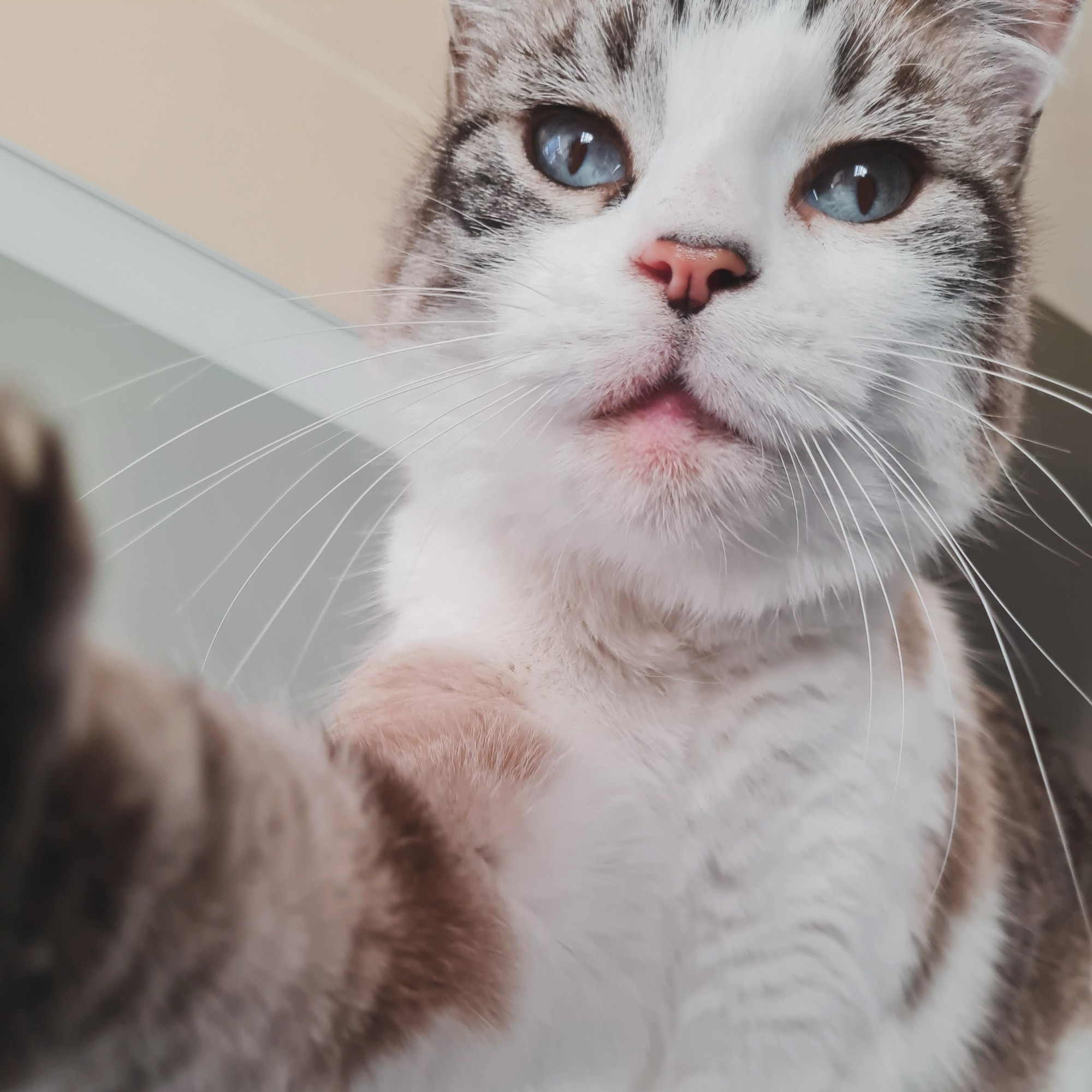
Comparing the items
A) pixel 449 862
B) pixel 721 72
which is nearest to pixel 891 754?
pixel 449 862

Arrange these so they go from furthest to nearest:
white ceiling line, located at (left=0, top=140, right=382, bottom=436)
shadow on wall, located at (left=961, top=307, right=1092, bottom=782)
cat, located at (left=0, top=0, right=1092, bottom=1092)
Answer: shadow on wall, located at (left=961, top=307, right=1092, bottom=782), white ceiling line, located at (left=0, top=140, right=382, bottom=436), cat, located at (left=0, top=0, right=1092, bottom=1092)

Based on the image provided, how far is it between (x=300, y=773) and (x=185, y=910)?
0.23 ft

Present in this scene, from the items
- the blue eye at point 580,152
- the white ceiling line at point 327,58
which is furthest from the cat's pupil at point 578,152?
the white ceiling line at point 327,58

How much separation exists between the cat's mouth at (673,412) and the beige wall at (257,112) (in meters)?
0.49

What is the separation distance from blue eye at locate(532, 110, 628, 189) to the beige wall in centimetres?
32

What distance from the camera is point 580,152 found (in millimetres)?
625

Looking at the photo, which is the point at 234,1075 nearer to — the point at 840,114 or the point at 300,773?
the point at 300,773

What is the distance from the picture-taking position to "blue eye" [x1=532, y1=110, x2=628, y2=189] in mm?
618

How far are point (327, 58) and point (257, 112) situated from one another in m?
0.10

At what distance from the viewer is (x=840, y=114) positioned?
Result: 1.95 ft

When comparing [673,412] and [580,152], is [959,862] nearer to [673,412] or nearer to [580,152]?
[673,412]

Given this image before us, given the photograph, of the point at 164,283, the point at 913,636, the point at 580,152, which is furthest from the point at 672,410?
the point at 164,283

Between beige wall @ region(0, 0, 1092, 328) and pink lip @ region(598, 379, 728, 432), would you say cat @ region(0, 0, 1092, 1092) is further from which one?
beige wall @ region(0, 0, 1092, 328)

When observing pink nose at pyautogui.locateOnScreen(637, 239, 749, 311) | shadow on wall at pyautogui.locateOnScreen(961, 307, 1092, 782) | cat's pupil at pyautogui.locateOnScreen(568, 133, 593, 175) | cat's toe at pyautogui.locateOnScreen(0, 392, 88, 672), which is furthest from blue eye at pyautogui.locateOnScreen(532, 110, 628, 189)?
shadow on wall at pyautogui.locateOnScreen(961, 307, 1092, 782)
